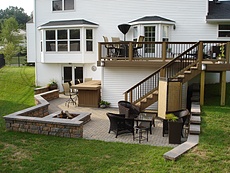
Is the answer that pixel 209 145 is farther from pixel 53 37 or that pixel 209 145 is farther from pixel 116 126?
pixel 53 37

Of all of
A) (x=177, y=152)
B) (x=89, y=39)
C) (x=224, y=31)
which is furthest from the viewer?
(x=89, y=39)

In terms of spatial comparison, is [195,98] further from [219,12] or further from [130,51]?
[219,12]

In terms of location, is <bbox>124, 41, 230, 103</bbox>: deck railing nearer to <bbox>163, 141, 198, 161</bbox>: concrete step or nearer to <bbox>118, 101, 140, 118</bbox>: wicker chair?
<bbox>118, 101, 140, 118</bbox>: wicker chair

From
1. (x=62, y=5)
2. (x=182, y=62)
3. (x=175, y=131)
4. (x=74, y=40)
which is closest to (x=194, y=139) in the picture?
(x=175, y=131)

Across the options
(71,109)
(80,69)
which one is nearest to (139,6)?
(80,69)

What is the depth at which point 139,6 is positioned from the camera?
53.9 feet

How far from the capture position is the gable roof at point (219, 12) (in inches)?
599

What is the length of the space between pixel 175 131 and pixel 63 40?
473 inches

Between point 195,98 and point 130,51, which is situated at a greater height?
point 130,51

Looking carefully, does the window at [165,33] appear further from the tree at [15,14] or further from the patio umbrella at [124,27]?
the tree at [15,14]

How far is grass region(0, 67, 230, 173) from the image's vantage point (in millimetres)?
5688

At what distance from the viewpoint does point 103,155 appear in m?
6.56

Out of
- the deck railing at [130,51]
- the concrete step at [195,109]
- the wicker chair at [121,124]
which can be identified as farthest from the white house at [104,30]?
the wicker chair at [121,124]

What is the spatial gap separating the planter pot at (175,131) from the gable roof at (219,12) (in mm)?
9627
